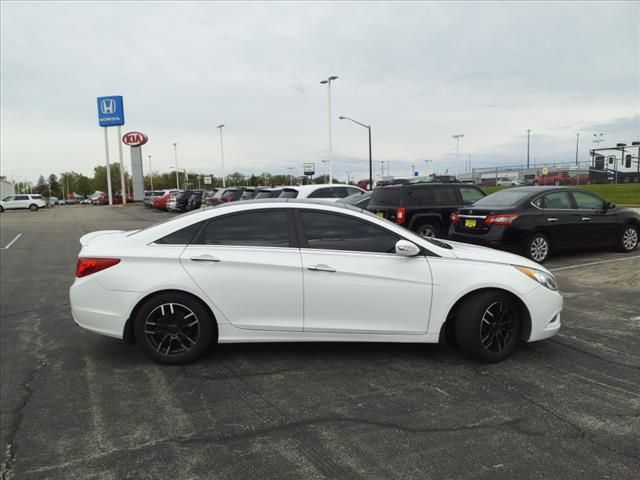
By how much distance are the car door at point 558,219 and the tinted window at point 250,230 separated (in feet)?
21.8

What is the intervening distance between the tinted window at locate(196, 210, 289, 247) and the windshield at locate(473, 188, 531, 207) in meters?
6.43

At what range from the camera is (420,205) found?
1202 centimetres

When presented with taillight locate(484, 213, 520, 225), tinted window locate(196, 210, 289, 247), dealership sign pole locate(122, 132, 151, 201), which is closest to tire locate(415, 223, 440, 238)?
taillight locate(484, 213, 520, 225)

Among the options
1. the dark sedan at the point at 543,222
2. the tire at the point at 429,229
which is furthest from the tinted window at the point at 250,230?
the tire at the point at 429,229

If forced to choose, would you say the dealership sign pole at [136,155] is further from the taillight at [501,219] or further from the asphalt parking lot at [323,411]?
the asphalt parking lot at [323,411]

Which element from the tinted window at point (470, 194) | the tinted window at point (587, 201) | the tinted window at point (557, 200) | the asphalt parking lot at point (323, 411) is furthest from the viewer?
Answer: the tinted window at point (470, 194)

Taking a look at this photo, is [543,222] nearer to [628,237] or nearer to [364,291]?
[628,237]

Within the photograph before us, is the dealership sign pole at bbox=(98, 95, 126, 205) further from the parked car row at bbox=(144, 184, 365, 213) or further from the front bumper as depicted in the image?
the front bumper

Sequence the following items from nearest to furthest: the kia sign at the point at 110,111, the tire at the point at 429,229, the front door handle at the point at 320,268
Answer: the front door handle at the point at 320,268 → the tire at the point at 429,229 → the kia sign at the point at 110,111

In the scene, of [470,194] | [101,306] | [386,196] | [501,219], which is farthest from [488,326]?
[470,194]

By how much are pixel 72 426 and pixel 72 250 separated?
11.8m

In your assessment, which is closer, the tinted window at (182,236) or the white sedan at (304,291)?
the white sedan at (304,291)

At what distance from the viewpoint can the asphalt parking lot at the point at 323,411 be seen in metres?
2.90

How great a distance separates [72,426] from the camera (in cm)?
339
